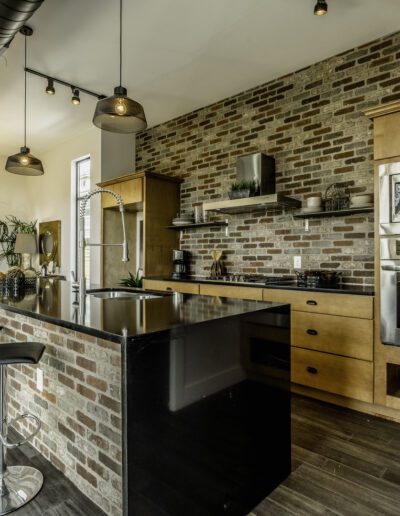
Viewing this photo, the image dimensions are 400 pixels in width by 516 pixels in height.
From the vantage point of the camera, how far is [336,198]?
10.8 feet

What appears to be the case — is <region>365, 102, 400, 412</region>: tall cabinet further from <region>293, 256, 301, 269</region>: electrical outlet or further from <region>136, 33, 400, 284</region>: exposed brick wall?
<region>293, 256, 301, 269</region>: electrical outlet

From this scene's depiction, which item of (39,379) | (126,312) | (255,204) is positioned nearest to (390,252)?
(255,204)

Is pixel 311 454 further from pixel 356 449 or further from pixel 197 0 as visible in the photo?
pixel 197 0

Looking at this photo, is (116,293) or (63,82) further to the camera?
(63,82)

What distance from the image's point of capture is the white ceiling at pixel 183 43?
2795 mm

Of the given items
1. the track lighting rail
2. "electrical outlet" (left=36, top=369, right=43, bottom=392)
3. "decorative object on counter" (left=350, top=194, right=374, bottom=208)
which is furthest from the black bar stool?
the track lighting rail

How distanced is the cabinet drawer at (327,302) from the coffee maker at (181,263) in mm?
1617

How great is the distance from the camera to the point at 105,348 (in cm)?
143

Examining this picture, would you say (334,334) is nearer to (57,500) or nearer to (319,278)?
(319,278)

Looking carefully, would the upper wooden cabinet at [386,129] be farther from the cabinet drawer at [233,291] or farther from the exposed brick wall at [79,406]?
the exposed brick wall at [79,406]

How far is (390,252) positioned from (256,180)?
5.16ft

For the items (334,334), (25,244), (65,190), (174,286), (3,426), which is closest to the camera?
(3,426)

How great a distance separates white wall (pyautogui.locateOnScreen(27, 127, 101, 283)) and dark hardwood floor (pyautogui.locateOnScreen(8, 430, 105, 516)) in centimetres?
349

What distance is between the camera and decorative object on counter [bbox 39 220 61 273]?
20.9ft
